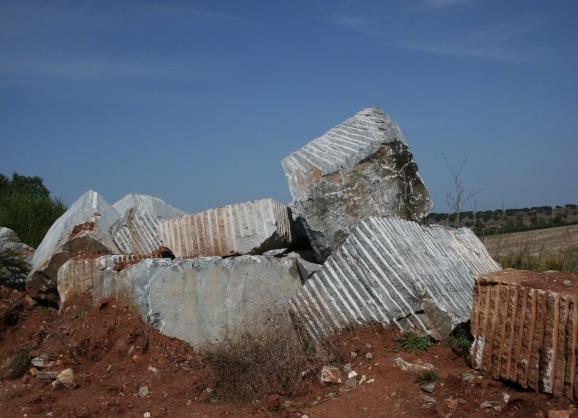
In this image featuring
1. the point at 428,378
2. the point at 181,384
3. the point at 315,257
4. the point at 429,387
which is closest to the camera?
the point at 429,387

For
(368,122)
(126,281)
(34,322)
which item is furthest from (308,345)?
(34,322)

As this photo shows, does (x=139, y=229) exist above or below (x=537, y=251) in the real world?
above

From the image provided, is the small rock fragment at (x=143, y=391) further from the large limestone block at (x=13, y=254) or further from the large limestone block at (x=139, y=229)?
the large limestone block at (x=13, y=254)

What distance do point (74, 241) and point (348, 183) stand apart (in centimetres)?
299

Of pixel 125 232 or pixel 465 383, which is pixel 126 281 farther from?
pixel 465 383

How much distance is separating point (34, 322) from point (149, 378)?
8.31 ft

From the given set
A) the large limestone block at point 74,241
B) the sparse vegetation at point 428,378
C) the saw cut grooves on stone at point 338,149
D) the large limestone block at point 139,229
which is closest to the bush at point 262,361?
the sparse vegetation at point 428,378

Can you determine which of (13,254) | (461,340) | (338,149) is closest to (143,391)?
(461,340)

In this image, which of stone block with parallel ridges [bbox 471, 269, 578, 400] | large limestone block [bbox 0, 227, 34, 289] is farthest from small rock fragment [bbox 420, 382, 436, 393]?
large limestone block [bbox 0, 227, 34, 289]

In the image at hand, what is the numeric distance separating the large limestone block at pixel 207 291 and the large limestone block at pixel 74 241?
37.9 inches

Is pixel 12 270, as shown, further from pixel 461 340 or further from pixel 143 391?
pixel 461 340

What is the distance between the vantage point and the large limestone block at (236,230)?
5.81m

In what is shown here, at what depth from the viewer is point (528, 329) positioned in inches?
156

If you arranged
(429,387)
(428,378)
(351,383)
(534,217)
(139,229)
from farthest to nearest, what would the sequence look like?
(534,217) → (139,229) → (351,383) → (428,378) → (429,387)
